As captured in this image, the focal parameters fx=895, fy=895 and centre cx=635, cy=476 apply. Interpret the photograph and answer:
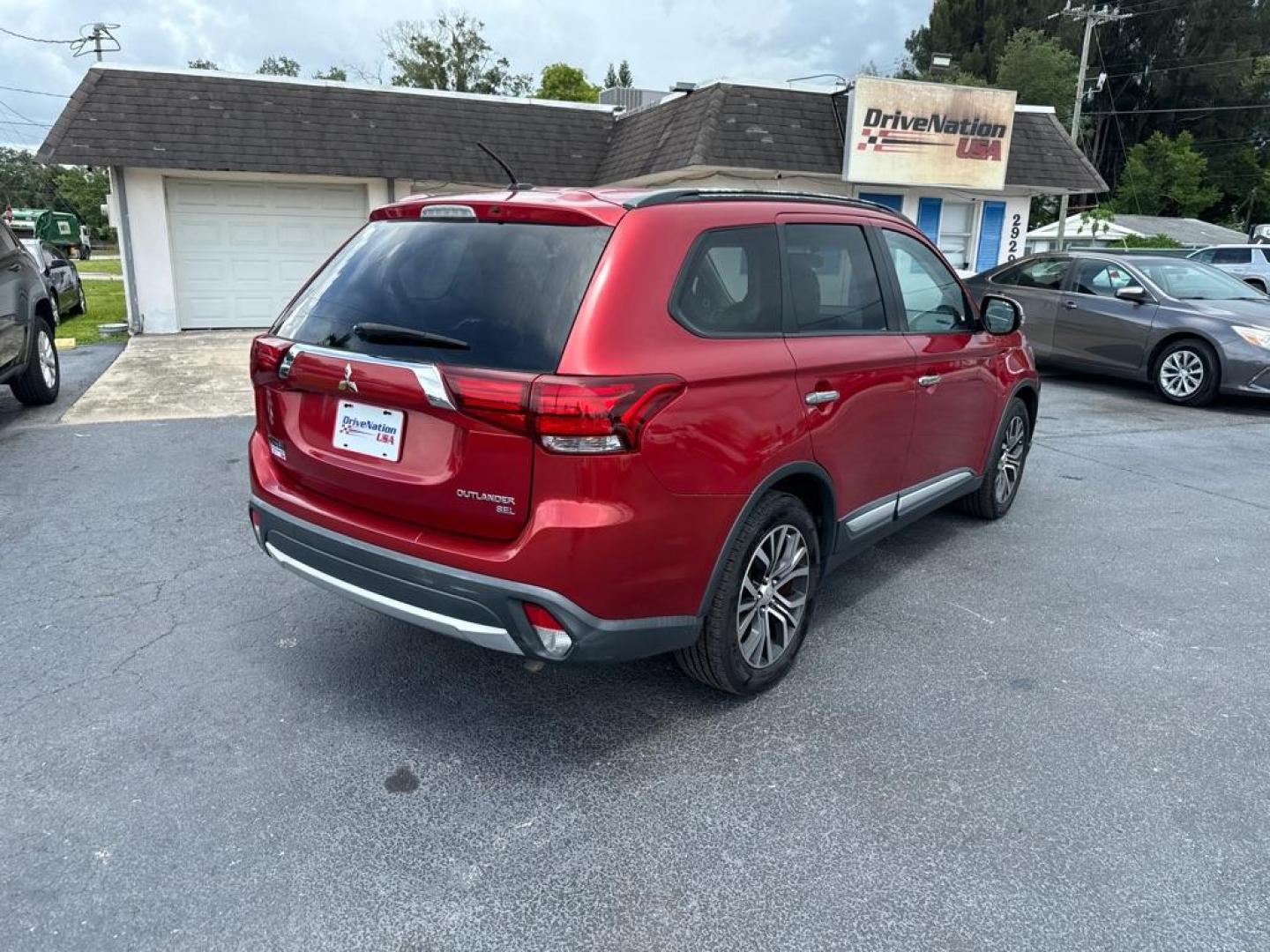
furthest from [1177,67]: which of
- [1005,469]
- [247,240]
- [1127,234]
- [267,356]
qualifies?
[267,356]

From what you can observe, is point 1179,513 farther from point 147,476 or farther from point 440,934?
point 147,476

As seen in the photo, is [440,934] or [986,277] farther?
[986,277]

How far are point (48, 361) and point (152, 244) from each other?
6870mm

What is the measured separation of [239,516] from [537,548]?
3.40 meters

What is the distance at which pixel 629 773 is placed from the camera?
9.52 feet

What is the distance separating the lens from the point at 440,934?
222cm

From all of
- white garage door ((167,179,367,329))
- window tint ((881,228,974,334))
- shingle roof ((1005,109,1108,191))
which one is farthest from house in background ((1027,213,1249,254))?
window tint ((881,228,974,334))

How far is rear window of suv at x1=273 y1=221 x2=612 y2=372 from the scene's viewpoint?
2.64 m

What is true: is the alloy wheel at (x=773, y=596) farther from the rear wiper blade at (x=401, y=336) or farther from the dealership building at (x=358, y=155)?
the dealership building at (x=358, y=155)

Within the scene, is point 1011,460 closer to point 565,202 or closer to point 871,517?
point 871,517

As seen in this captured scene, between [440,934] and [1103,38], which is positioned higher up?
[1103,38]

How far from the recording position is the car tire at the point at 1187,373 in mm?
9461

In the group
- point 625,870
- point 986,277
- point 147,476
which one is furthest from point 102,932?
point 986,277

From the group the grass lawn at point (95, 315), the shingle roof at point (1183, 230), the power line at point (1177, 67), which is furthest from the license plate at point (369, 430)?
the power line at point (1177, 67)
